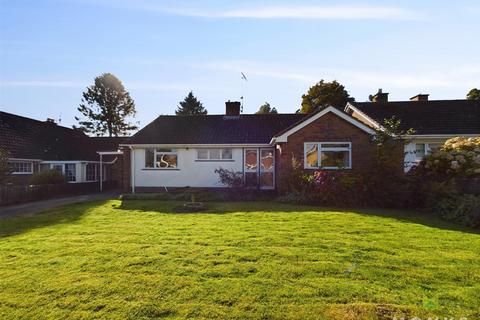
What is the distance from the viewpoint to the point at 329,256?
→ 6008 millimetres

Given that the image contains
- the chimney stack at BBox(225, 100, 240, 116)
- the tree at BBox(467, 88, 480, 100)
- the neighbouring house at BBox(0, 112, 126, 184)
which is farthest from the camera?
the tree at BBox(467, 88, 480, 100)

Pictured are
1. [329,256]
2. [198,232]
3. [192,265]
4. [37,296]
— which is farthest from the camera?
[198,232]

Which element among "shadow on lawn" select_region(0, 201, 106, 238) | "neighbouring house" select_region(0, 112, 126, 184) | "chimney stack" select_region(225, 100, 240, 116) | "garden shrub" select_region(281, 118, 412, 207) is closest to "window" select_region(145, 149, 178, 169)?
"chimney stack" select_region(225, 100, 240, 116)

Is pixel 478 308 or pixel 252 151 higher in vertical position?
pixel 252 151

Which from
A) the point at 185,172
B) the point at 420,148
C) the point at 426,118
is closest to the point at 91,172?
the point at 185,172

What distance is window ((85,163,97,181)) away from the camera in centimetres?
2618

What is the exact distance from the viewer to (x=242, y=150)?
19.6m

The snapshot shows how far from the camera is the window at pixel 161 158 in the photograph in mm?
20016

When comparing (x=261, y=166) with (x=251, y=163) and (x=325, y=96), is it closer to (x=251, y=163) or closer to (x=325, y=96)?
(x=251, y=163)

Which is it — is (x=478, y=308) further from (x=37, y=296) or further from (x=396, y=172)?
(x=396, y=172)

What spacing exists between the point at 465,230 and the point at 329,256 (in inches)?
198

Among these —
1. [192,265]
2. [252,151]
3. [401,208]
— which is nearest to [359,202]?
[401,208]

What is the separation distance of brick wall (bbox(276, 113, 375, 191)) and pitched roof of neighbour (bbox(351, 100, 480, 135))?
4.92m

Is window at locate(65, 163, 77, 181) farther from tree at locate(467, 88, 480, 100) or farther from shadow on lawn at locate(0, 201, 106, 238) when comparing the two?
tree at locate(467, 88, 480, 100)
